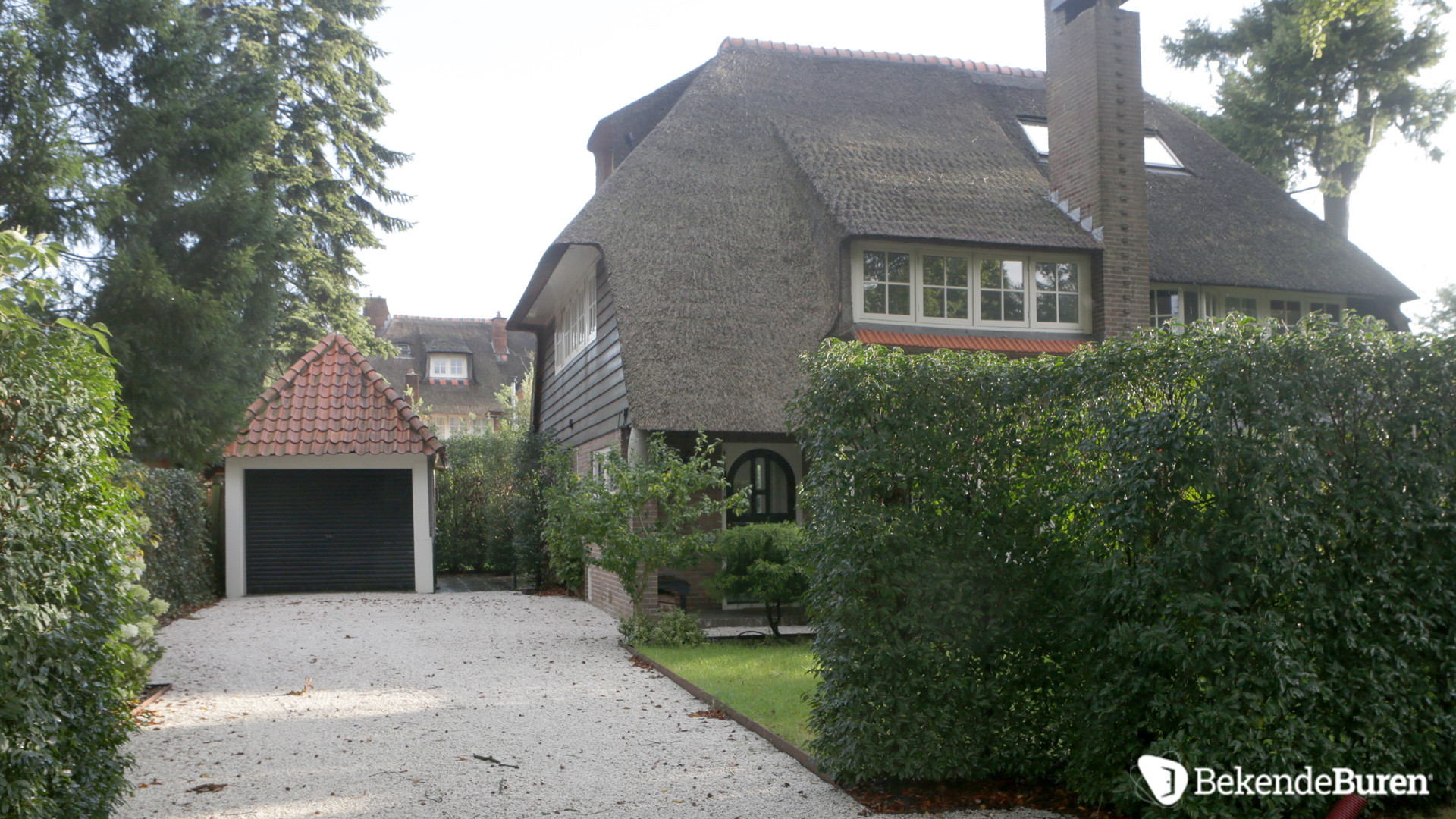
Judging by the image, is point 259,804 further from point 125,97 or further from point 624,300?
point 125,97

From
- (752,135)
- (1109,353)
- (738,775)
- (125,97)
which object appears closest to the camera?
(1109,353)

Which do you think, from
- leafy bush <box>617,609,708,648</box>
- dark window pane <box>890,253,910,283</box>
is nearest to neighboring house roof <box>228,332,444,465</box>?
leafy bush <box>617,609,708,648</box>

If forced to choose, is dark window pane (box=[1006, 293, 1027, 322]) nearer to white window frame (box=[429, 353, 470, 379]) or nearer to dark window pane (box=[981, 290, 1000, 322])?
dark window pane (box=[981, 290, 1000, 322])

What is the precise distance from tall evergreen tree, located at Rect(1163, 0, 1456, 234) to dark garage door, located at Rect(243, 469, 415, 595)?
19.8 metres

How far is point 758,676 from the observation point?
9.48 m

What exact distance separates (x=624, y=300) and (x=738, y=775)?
860cm

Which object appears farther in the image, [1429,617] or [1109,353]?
[1109,353]

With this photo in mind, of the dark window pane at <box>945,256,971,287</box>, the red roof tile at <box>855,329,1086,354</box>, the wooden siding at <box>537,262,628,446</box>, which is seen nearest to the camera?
the red roof tile at <box>855,329,1086,354</box>

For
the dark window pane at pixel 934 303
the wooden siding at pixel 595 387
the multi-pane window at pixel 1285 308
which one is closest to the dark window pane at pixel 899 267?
the dark window pane at pixel 934 303

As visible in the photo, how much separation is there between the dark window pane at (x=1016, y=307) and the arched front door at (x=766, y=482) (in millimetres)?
3931

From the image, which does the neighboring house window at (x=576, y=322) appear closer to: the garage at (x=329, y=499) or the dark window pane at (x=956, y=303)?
the garage at (x=329, y=499)

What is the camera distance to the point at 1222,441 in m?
4.74

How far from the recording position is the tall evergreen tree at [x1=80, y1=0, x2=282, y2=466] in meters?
17.2

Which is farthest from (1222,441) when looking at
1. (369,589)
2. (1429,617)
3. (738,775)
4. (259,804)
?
(369,589)
